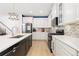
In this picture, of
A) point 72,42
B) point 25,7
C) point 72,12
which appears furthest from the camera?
point 25,7

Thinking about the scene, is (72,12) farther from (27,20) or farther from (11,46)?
(27,20)

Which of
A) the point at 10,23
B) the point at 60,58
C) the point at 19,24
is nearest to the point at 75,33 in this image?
the point at 60,58

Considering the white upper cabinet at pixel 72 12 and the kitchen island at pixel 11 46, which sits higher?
the white upper cabinet at pixel 72 12

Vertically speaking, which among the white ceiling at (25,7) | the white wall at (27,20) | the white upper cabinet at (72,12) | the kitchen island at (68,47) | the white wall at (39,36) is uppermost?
the white ceiling at (25,7)

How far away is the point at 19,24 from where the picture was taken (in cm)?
962

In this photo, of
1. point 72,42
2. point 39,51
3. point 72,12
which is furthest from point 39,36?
point 72,42

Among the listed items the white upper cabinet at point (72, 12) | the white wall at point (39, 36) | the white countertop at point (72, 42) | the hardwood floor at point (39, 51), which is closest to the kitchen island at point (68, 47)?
the white countertop at point (72, 42)

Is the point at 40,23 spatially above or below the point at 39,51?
above

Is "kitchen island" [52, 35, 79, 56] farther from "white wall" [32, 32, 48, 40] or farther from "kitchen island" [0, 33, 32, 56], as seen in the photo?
"white wall" [32, 32, 48, 40]

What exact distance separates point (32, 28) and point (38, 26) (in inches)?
27.6

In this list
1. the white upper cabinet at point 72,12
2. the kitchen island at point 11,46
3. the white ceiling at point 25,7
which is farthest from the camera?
the white ceiling at point 25,7

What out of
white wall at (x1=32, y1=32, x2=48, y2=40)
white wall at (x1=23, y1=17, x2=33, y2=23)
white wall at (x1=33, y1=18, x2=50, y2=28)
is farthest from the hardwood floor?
white wall at (x1=33, y1=18, x2=50, y2=28)

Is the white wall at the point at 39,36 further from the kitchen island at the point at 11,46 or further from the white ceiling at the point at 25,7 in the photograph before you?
the kitchen island at the point at 11,46

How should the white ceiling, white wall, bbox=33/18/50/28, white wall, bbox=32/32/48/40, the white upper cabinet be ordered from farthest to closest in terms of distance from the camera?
white wall, bbox=33/18/50/28
white wall, bbox=32/32/48/40
the white ceiling
the white upper cabinet
